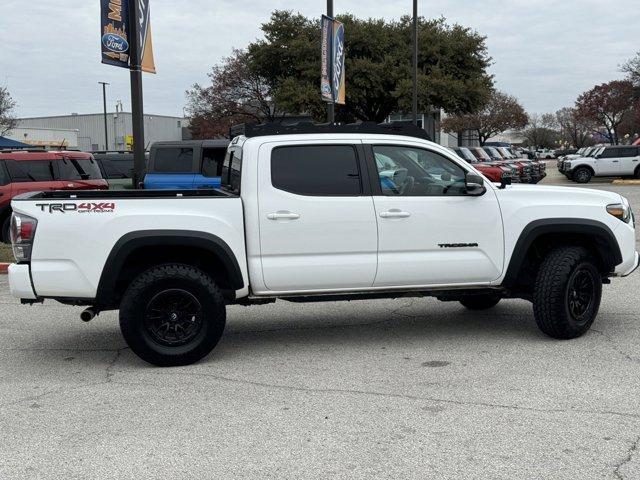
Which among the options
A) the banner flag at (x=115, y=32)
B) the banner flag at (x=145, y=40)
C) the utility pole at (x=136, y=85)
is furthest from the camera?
the banner flag at (x=145, y=40)

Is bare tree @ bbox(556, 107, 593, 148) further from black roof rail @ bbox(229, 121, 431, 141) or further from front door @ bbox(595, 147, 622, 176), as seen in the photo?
black roof rail @ bbox(229, 121, 431, 141)

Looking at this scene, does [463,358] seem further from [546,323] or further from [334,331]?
[334,331]

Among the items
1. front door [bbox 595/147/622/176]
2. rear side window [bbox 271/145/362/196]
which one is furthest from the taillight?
front door [bbox 595/147/622/176]

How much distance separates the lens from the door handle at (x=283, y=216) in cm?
573

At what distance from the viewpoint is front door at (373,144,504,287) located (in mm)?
5941

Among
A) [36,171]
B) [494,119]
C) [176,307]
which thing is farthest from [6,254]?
[494,119]

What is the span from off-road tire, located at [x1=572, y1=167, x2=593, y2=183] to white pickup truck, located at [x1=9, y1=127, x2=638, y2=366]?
93.4 feet

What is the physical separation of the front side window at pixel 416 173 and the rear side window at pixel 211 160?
8.71 meters

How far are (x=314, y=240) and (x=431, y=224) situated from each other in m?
1.01

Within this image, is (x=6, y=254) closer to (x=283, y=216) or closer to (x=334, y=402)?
(x=283, y=216)

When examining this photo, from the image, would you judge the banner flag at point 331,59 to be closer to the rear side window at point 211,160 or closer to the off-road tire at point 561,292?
the rear side window at point 211,160

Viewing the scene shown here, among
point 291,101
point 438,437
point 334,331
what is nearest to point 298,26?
point 291,101

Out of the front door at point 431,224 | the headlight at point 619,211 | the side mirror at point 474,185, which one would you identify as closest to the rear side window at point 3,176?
the front door at point 431,224

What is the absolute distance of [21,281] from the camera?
17.9 feet
